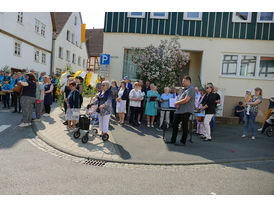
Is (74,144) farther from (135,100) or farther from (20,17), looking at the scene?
(20,17)

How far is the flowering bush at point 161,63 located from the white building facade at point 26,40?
13667mm

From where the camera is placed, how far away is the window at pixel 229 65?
44.3ft

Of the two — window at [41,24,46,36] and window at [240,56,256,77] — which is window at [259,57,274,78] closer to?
window at [240,56,256,77]

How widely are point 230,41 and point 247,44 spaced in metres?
1.01

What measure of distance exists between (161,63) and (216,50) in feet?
14.2

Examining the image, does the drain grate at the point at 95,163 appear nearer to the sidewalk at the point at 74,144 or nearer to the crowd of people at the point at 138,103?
the sidewalk at the point at 74,144

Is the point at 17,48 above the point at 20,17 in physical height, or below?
below

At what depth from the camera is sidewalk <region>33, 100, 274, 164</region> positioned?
5.49 metres

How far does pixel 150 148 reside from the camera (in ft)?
20.7

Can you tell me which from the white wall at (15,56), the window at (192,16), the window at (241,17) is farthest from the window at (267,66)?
the white wall at (15,56)

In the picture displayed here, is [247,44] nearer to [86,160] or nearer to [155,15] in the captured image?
[155,15]

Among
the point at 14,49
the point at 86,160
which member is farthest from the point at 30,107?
the point at 14,49

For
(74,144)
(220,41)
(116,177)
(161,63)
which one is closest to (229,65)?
(220,41)

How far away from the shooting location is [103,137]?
6707 millimetres
